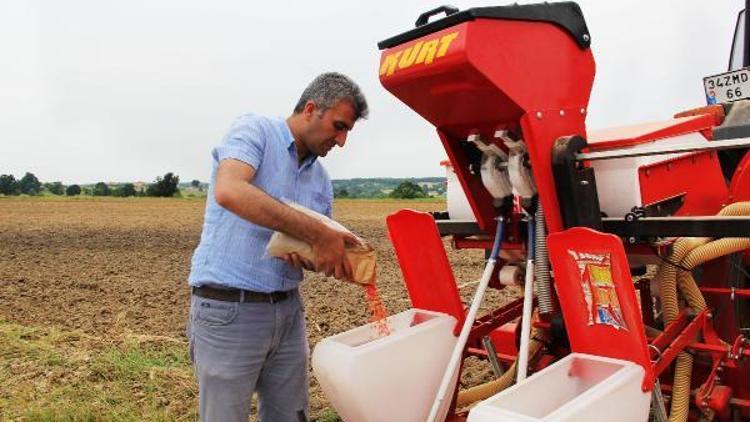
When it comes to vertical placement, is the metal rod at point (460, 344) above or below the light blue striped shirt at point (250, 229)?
below

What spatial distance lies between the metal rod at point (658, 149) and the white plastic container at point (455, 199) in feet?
2.99

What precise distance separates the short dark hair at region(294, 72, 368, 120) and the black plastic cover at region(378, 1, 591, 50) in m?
0.25

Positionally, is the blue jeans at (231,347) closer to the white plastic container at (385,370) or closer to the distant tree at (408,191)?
the white plastic container at (385,370)

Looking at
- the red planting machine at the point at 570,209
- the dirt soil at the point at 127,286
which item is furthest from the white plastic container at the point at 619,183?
the dirt soil at the point at 127,286

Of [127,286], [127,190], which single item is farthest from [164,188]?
[127,286]

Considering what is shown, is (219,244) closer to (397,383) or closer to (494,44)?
(397,383)

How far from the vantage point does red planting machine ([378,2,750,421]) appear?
2.53 m

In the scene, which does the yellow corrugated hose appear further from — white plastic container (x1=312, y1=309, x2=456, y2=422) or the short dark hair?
the short dark hair

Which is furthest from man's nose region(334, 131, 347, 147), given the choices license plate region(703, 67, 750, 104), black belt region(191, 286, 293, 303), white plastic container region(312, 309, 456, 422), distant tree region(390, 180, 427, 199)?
distant tree region(390, 180, 427, 199)

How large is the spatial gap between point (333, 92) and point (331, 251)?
0.63 metres

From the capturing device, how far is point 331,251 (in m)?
2.62

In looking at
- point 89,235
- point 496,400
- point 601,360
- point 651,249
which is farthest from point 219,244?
point 89,235

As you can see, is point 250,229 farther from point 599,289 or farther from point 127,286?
point 127,286

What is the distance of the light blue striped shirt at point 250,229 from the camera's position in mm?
2709
